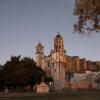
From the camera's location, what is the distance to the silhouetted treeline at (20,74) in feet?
322

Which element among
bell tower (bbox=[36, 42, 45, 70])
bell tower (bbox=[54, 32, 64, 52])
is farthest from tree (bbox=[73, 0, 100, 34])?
bell tower (bbox=[36, 42, 45, 70])

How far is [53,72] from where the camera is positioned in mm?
163375

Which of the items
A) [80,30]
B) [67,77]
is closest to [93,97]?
[80,30]

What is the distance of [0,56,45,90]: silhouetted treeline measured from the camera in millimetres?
98125

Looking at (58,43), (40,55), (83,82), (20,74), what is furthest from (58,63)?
(20,74)

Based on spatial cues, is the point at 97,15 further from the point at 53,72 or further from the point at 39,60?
the point at 39,60

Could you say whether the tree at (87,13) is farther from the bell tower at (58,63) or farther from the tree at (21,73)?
the bell tower at (58,63)

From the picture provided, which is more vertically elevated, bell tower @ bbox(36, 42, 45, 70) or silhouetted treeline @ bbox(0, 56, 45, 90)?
bell tower @ bbox(36, 42, 45, 70)

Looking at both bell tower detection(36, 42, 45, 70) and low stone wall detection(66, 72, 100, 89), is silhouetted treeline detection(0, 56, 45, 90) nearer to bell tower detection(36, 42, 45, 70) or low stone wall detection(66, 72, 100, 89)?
low stone wall detection(66, 72, 100, 89)

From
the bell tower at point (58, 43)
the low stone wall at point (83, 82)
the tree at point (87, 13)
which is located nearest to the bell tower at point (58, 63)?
the bell tower at point (58, 43)

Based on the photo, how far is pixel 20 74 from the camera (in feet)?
323

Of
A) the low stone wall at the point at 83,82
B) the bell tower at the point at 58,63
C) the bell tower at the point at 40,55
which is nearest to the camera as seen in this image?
the bell tower at the point at 58,63

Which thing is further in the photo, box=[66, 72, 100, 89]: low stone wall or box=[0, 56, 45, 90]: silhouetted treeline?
box=[66, 72, 100, 89]: low stone wall

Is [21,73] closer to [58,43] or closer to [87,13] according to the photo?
[58,43]
